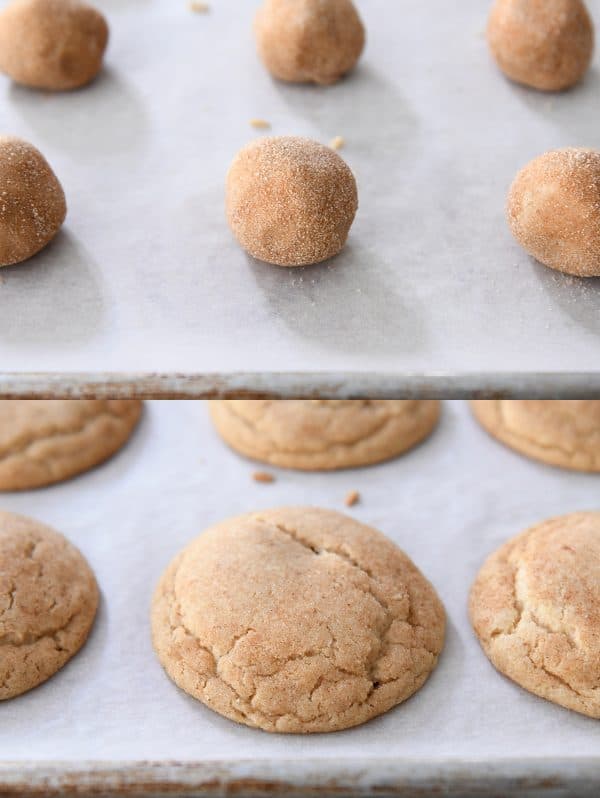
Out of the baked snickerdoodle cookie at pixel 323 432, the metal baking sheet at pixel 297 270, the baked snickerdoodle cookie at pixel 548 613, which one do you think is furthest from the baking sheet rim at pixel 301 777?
the baked snickerdoodle cookie at pixel 323 432

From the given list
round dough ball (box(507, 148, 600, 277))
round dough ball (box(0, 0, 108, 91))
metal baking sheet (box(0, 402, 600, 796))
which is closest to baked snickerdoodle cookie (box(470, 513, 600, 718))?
metal baking sheet (box(0, 402, 600, 796))

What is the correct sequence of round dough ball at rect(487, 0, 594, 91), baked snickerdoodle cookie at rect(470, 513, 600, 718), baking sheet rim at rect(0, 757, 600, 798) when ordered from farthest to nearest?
round dough ball at rect(487, 0, 594, 91)
baked snickerdoodle cookie at rect(470, 513, 600, 718)
baking sheet rim at rect(0, 757, 600, 798)

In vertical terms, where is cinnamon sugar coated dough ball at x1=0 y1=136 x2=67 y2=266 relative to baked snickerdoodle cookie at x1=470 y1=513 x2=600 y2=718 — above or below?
above

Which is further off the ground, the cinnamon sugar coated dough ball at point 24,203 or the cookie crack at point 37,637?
the cinnamon sugar coated dough ball at point 24,203

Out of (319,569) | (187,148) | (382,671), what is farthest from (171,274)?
(382,671)

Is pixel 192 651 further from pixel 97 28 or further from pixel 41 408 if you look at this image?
pixel 97 28

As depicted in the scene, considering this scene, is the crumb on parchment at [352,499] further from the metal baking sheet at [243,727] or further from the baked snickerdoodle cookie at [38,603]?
the baked snickerdoodle cookie at [38,603]

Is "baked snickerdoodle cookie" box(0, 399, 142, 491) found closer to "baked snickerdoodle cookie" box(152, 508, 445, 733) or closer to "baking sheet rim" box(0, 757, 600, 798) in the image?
"baked snickerdoodle cookie" box(152, 508, 445, 733)
